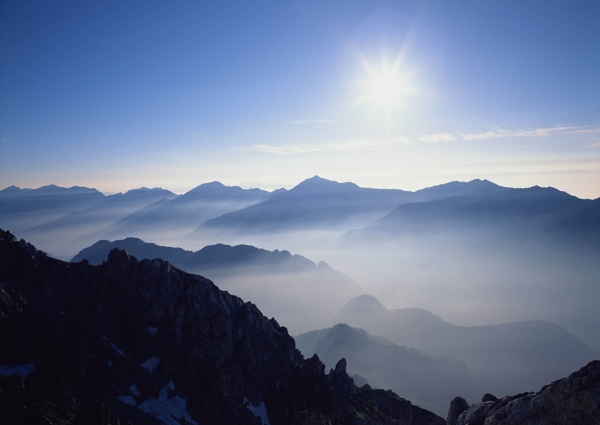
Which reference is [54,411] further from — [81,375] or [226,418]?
[226,418]

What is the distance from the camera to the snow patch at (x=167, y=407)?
77500 mm

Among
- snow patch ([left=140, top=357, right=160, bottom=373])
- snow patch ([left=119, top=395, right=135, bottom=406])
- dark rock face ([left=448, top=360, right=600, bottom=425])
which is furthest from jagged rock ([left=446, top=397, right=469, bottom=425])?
snow patch ([left=140, top=357, right=160, bottom=373])

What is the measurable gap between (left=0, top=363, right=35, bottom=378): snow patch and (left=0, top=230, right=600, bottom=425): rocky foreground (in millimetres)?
177

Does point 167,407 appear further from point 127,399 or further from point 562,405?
point 562,405

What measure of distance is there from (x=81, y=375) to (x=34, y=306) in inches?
818

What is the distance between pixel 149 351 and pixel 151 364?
3418 millimetres

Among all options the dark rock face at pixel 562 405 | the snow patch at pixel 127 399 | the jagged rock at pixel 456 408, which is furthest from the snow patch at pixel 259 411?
the dark rock face at pixel 562 405

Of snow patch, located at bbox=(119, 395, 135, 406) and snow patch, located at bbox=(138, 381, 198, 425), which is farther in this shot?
snow patch, located at bbox=(138, 381, 198, 425)

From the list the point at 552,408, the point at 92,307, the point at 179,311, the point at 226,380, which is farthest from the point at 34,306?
the point at 552,408

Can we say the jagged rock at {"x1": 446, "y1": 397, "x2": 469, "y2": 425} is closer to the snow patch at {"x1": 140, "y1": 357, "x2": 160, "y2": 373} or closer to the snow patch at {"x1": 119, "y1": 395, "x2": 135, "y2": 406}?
the snow patch at {"x1": 119, "y1": 395, "x2": 135, "y2": 406}

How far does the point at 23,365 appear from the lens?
64.6m

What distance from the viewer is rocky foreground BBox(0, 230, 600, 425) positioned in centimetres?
Result: 6806

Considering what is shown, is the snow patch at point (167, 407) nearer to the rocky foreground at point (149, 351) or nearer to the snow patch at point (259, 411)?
the rocky foreground at point (149, 351)

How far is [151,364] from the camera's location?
291 feet
